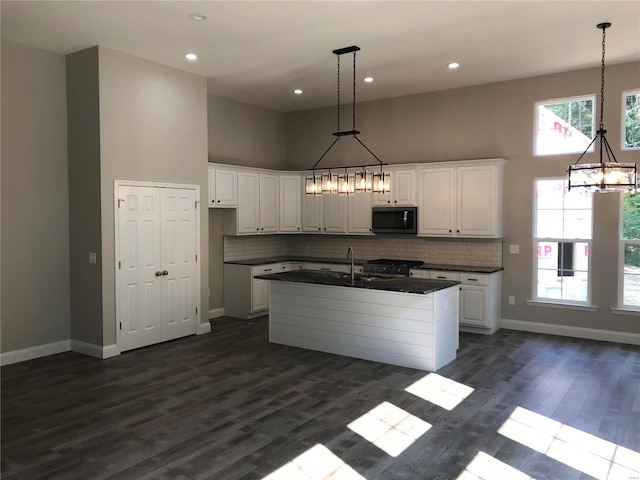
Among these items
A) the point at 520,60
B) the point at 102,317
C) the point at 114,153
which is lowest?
the point at 102,317

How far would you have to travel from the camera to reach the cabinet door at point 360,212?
8.06 m

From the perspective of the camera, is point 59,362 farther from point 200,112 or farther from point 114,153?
point 200,112

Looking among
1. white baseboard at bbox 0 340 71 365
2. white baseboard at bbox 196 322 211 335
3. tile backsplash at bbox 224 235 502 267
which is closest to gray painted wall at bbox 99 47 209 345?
white baseboard at bbox 196 322 211 335

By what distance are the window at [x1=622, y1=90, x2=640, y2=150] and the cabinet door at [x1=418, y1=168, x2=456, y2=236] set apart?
216 cm

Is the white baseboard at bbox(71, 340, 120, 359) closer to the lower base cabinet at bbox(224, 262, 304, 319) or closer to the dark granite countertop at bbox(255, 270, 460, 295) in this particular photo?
the dark granite countertop at bbox(255, 270, 460, 295)

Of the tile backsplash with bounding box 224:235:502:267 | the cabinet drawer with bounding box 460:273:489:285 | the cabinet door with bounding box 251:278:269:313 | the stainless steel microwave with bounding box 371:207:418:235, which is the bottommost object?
the cabinet door with bounding box 251:278:269:313

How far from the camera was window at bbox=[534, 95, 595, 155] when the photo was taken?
6.60 meters

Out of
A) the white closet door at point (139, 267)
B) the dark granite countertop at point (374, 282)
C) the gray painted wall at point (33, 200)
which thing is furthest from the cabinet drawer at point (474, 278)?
the gray painted wall at point (33, 200)

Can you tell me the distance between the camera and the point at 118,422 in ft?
13.0

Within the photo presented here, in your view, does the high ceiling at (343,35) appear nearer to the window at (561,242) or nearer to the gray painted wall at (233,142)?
the gray painted wall at (233,142)

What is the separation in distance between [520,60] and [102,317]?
19.2 ft

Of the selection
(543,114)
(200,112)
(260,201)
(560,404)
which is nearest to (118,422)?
(560,404)

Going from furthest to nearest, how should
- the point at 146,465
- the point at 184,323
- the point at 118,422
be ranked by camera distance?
1. the point at 184,323
2. the point at 118,422
3. the point at 146,465

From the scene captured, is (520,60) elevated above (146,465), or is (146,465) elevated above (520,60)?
(520,60)
